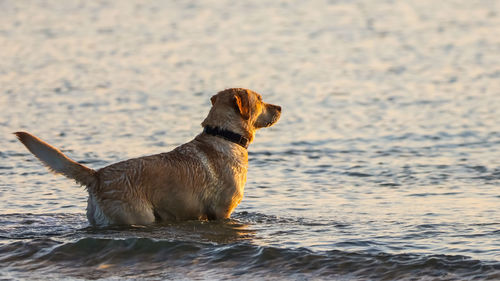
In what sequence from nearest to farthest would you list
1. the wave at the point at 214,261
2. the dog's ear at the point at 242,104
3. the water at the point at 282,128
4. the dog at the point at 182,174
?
the wave at the point at 214,261, the water at the point at 282,128, the dog at the point at 182,174, the dog's ear at the point at 242,104

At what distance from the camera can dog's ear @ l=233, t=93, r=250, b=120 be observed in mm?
8930

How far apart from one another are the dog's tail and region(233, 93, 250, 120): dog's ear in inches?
61.9

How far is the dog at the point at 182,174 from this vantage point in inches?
328

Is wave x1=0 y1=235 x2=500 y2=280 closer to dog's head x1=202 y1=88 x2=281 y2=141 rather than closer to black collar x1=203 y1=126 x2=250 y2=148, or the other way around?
black collar x1=203 y1=126 x2=250 y2=148

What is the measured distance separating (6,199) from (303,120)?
532 centimetres

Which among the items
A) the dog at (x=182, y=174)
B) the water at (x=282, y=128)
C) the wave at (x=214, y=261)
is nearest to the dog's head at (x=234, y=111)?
the dog at (x=182, y=174)

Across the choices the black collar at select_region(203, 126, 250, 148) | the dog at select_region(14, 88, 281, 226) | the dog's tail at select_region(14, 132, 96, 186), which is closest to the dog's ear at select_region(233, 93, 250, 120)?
the dog at select_region(14, 88, 281, 226)

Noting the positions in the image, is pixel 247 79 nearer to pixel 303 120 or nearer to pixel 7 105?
pixel 303 120

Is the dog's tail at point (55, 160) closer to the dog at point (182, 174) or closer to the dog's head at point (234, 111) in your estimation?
the dog at point (182, 174)

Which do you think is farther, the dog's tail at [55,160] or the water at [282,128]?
the dog's tail at [55,160]

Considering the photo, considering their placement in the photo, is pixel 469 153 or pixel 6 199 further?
pixel 469 153

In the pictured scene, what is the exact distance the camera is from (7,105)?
49.3 ft

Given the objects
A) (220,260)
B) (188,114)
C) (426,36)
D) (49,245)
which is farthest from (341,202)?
(426,36)

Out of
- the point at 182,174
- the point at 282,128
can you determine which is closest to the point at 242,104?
the point at 182,174
